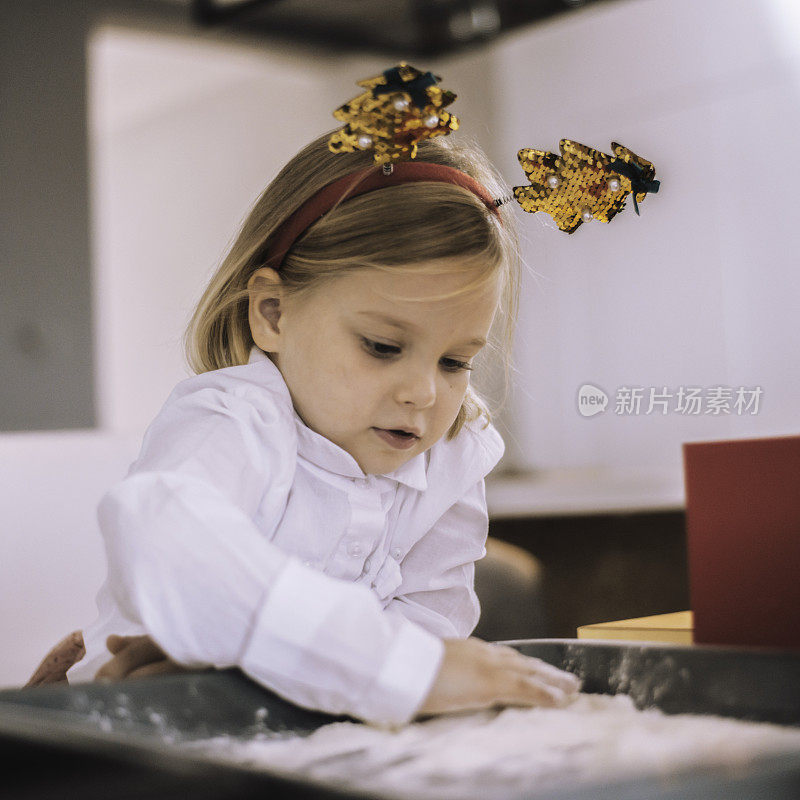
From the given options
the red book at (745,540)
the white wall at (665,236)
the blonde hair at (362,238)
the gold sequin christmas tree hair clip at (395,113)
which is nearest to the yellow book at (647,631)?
the red book at (745,540)

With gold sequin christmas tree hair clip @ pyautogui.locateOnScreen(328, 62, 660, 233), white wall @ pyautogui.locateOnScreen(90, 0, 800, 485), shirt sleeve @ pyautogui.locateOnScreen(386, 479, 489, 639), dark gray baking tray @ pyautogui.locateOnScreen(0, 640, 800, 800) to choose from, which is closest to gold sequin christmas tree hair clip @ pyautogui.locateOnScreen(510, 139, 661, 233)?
gold sequin christmas tree hair clip @ pyautogui.locateOnScreen(328, 62, 660, 233)

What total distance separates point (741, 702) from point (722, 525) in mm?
196

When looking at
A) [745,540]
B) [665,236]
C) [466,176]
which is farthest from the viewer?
[665,236]

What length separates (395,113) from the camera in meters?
0.79

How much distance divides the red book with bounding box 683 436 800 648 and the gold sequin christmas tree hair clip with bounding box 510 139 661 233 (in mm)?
274

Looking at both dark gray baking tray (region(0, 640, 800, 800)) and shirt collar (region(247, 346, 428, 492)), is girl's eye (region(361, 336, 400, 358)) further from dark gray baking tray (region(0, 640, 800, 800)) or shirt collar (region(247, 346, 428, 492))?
dark gray baking tray (region(0, 640, 800, 800))

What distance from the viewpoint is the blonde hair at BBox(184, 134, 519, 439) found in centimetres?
87

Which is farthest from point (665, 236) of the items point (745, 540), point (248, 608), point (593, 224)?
point (248, 608)

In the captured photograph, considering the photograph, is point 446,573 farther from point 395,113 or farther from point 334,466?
point 395,113

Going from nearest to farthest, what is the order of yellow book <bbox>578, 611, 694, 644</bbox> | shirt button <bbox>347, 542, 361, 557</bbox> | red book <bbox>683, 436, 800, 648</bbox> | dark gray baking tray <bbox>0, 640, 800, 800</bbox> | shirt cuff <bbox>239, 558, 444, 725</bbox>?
1. dark gray baking tray <bbox>0, 640, 800, 800</bbox>
2. shirt cuff <bbox>239, 558, 444, 725</bbox>
3. red book <bbox>683, 436, 800, 648</bbox>
4. yellow book <bbox>578, 611, 694, 644</bbox>
5. shirt button <bbox>347, 542, 361, 557</bbox>

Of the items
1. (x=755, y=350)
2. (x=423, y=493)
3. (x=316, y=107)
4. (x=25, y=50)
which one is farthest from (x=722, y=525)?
(x=316, y=107)

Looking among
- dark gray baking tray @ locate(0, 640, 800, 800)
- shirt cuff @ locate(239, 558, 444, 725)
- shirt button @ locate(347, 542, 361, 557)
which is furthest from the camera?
shirt button @ locate(347, 542, 361, 557)

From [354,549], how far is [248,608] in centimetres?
36

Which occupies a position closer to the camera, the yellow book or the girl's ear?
the yellow book
